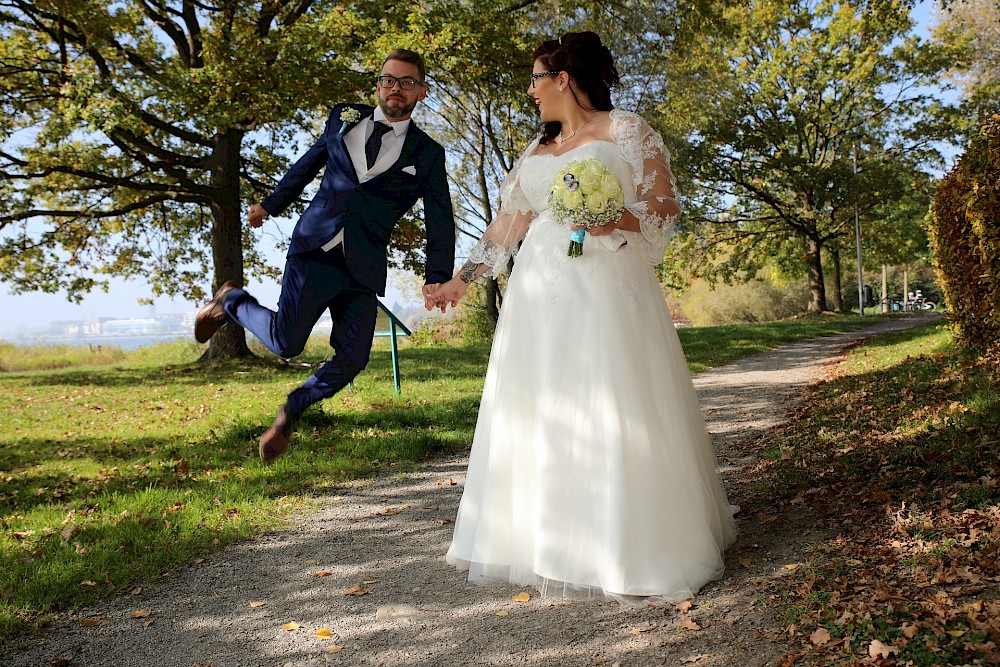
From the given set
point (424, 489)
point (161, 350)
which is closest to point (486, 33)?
point (424, 489)

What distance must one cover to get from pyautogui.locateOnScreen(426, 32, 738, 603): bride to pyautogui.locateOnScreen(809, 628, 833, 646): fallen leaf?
0.59 m

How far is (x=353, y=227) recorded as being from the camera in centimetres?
432

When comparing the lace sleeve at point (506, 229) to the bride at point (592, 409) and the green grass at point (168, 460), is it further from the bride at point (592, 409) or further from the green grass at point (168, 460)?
the green grass at point (168, 460)

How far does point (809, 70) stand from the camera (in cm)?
2820

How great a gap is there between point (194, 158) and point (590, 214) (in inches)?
588

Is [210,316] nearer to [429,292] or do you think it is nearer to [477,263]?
[429,292]

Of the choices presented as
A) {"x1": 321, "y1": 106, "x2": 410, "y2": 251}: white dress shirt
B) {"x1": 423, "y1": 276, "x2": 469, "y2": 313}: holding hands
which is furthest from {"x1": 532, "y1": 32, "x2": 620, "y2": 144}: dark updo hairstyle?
{"x1": 423, "y1": 276, "x2": 469, "y2": 313}: holding hands

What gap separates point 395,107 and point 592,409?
2112mm

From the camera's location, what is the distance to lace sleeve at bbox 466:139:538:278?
4012 millimetres

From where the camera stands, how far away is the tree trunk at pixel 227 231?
1550cm

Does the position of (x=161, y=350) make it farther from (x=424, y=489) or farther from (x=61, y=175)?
(x=424, y=489)

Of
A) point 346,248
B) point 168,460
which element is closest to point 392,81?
point 346,248

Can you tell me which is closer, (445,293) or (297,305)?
(445,293)

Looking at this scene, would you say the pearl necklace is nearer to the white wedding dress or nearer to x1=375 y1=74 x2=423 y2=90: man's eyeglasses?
the white wedding dress
